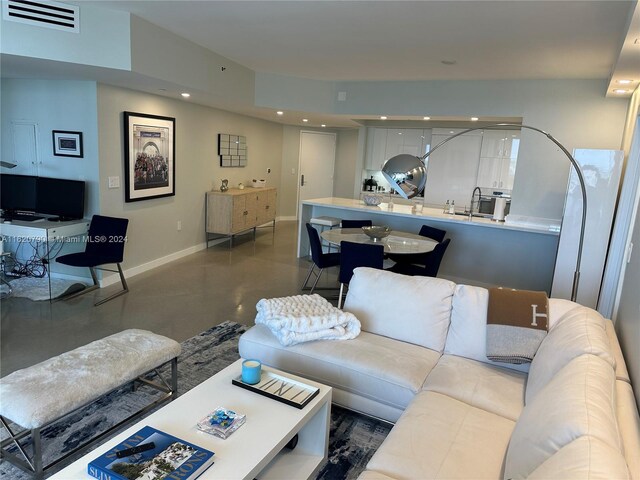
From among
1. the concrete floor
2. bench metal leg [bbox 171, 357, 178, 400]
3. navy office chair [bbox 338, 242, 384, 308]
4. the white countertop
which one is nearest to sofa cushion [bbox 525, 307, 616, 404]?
navy office chair [bbox 338, 242, 384, 308]

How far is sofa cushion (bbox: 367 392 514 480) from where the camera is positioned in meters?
1.59

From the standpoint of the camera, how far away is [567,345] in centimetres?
197

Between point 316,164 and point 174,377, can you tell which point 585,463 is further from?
point 316,164

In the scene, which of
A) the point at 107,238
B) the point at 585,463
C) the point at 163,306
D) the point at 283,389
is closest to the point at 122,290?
the point at 107,238

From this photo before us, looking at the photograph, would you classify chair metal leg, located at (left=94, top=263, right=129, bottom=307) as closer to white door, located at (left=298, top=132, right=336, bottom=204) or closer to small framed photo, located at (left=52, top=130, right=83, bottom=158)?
small framed photo, located at (left=52, top=130, right=83, bottom=158)

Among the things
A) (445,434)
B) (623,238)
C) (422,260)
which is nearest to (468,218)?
(422,260)

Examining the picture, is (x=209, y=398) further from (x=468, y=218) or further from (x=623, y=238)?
(x=468, y=218)

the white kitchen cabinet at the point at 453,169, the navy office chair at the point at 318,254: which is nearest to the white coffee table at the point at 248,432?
the navy office chair at the point at 318,254

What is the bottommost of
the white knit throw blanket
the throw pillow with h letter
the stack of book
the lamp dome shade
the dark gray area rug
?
the dark gray area rug

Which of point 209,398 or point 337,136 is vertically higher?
point 337,136

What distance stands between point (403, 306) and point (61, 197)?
384cm

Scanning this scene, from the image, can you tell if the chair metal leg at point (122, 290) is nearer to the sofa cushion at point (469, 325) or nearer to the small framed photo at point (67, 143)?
the small framed photo at point (67, 143)

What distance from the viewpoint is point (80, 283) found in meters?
4.62

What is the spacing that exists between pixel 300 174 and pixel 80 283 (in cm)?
554
